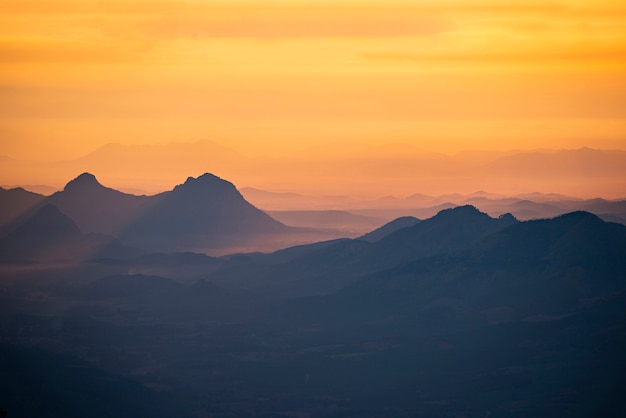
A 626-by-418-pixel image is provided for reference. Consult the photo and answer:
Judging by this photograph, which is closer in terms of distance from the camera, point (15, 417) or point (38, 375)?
point (15, 417)

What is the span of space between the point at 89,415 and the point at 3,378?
12288 mm

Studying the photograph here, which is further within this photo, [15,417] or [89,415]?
[89,415]

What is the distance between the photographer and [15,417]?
18012 centimetres

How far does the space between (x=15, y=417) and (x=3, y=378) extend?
399 inches

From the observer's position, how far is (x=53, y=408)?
618 feet

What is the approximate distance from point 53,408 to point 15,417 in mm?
8816

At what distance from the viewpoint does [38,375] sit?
197m

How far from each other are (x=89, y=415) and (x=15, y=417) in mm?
15310

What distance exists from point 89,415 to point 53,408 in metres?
6.71
